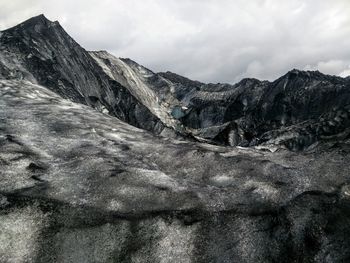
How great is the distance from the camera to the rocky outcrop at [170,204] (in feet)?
21.9

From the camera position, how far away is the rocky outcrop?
6.67 metres

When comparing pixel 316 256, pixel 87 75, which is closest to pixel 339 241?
pixel 316 256

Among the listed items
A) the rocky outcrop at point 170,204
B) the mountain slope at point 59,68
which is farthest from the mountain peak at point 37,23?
the rocky outcrop at point 170,204

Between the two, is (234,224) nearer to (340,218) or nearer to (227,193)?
(227,193)

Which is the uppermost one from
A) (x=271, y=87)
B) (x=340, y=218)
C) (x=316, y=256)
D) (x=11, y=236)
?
(x=271, y=87)

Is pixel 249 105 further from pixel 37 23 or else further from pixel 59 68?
pixel 59 68

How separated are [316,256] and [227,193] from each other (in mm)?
2049

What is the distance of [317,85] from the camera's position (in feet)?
217

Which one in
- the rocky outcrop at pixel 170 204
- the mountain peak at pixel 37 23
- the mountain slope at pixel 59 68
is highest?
the mountain peak at pixel 37 23

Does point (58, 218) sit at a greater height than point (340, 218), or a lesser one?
lesser

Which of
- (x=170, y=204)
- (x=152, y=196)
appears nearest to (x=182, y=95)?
(x=152, y=196)

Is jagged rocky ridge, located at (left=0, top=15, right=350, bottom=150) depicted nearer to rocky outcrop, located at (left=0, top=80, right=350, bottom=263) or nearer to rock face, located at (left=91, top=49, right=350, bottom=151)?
rock face, located at (left=91, top=49, right=350, bottom=151)

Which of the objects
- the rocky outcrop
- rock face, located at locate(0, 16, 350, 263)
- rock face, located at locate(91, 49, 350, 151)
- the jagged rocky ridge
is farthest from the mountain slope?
the rocky outcrop

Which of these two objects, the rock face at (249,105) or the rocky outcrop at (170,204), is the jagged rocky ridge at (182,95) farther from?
the rocky outcrop at (170,204)
